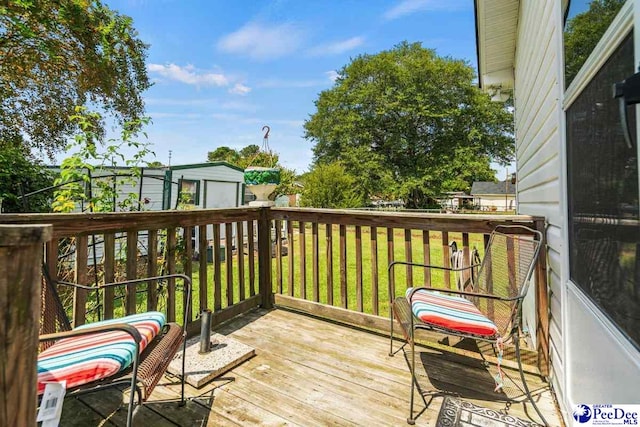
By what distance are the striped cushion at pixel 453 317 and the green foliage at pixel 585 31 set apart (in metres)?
1.33

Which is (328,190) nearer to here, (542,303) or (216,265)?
(216,265)

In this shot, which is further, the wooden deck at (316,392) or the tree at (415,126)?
the tree at (415,126)

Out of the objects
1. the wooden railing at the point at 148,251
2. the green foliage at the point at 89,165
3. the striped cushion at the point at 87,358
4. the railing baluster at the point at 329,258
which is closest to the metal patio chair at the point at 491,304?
the railing baluster at the point at 329,258

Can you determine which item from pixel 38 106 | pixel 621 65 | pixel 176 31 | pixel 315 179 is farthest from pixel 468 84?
pixel 621 65

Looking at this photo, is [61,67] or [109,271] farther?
[61,67]

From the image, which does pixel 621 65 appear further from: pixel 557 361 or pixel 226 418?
pixel 226 418

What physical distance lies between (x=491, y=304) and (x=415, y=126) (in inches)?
914

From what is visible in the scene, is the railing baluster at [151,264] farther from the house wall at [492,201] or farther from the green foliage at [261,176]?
the house wall at [492,201]

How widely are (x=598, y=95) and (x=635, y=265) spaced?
659 mm

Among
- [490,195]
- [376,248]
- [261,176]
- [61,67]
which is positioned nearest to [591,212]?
→ [376,248]

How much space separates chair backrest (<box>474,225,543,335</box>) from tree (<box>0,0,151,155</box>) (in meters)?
6.36

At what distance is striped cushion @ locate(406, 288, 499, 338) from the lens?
1.71 meters

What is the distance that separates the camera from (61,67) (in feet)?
22.3

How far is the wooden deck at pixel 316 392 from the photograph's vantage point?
5.44 ft
